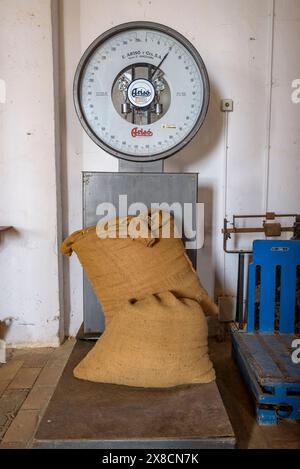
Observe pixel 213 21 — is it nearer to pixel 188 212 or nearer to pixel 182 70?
pixel 182 70

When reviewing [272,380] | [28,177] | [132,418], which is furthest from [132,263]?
[28,177]

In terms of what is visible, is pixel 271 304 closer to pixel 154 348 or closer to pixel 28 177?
pixel 154 348

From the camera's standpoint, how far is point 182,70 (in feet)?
3.55

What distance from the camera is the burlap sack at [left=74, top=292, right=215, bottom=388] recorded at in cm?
91

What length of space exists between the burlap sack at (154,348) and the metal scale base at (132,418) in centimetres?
3

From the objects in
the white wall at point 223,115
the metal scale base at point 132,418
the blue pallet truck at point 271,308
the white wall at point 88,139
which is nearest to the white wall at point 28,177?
the white wall at point 88,139

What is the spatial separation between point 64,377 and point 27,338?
0.65 m

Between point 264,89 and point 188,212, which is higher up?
point 264,89

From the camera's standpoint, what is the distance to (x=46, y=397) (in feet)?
3.83

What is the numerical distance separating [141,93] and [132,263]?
1.63 ft

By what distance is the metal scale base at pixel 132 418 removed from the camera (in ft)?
2.43
